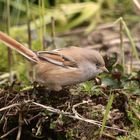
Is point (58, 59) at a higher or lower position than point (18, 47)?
lower

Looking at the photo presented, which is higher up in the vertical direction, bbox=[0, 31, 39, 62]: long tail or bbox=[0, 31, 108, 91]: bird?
bbox=[0, 31, 39, 62]: long tail

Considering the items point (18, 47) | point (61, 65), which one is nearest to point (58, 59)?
point (61, 65)

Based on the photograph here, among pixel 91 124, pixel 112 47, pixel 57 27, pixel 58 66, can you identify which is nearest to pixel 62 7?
pixel 57 27

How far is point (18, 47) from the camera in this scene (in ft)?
16.2

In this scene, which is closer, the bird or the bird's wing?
the bird

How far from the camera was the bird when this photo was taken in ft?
15.9

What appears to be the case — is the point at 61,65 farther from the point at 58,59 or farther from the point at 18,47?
the point at 18,47

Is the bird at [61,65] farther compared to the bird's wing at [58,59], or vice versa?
the bird's wing at [58,59]

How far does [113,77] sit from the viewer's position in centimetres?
488

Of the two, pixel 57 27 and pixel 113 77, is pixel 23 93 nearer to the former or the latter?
pixel 113 77

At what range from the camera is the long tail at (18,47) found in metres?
4.89

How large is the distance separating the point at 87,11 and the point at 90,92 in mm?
3671

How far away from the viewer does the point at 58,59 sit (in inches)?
195

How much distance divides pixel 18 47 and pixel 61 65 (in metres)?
0.37
